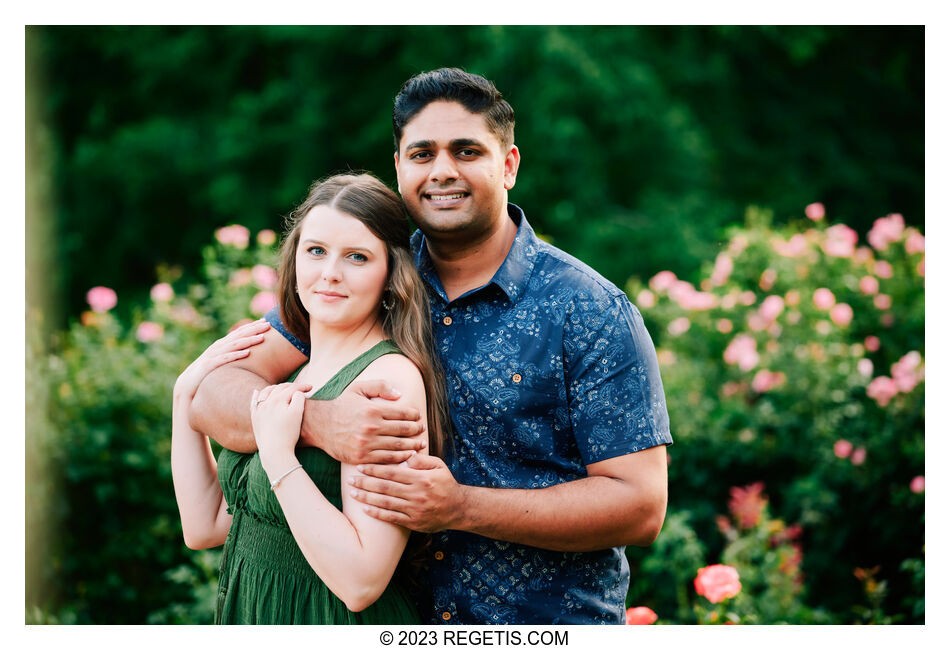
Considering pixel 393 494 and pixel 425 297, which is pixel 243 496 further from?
pixel 425 297

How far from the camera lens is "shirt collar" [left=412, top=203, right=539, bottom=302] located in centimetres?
216

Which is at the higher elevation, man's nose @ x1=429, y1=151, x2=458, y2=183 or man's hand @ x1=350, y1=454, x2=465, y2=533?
man's nose @ x1=429, y1=151, x2=458, y2=183

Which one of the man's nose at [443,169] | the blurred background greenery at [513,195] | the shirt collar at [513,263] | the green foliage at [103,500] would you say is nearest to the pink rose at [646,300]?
the blurred background greenery at [513,195]

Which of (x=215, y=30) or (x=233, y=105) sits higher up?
(x=215, y=30)

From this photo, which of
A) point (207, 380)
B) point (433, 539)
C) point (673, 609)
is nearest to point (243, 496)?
point (207, 380)

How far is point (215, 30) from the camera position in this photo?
838 cm

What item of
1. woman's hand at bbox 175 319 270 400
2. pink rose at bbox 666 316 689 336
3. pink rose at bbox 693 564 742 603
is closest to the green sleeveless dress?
woman's hand at bbox 175 319 270 400

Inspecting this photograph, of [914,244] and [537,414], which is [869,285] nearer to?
[914,244]

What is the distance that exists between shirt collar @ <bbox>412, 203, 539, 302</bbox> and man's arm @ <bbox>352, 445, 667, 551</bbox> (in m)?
0.49

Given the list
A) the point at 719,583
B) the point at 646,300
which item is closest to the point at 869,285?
the point at 646,300

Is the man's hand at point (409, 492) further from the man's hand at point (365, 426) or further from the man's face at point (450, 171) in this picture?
the man's face at point (450, 171)

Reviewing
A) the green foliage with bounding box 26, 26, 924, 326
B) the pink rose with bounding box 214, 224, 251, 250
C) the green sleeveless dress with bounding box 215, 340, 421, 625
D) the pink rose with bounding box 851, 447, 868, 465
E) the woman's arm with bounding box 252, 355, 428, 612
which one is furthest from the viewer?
Answer: the green foliage with bounding box 26, 26, 924, 326

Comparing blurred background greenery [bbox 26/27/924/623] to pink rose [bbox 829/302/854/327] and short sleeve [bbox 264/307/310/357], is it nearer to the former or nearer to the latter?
pink rose [bbox 829/302/854/327]

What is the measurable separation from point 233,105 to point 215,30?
770mm
